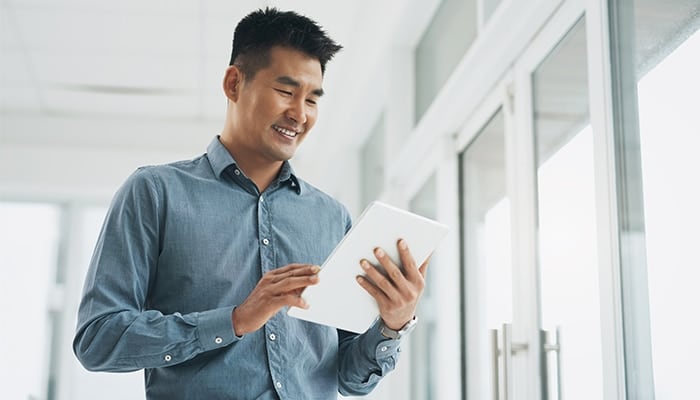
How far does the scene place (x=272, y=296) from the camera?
1.40 m

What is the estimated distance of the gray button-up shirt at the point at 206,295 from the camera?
1.45m

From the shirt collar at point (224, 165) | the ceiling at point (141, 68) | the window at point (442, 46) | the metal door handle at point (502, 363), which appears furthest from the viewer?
the ceiling at point (141, 68)

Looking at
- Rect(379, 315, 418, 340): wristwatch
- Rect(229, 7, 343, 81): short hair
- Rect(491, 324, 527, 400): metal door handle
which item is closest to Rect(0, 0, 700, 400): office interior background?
Rect(491, 324, 527, 400): metal door handle

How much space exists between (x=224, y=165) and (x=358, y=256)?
1.15ft

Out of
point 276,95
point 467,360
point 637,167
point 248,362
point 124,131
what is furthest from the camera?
point 124,131

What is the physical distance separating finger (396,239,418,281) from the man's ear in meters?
0.51

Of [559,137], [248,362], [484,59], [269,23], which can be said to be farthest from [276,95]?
[484,59]

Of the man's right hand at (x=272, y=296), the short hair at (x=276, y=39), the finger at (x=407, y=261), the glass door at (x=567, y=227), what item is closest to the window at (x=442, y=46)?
the glass door at (x=567, y=227)

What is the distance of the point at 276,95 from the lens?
1.71 meters

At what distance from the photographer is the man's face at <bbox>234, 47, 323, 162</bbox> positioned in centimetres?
169

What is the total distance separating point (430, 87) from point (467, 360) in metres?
1.13

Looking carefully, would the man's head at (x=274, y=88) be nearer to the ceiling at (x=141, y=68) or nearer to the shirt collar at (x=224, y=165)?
the shirt collar at (x=224, y=165)

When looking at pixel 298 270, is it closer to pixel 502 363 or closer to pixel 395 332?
pixel 395 332

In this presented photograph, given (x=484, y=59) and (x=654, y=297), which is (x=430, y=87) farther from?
(x=654, y=297)
